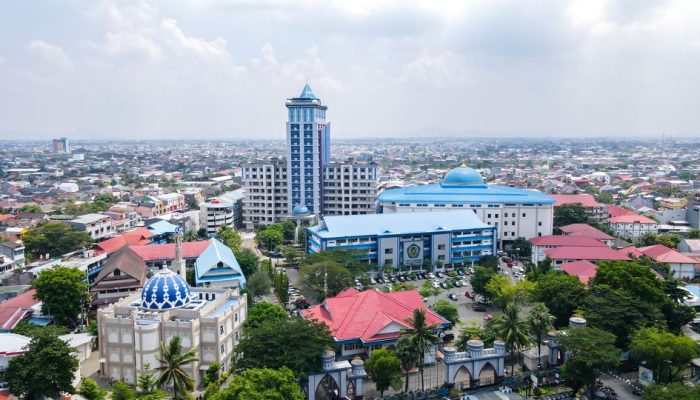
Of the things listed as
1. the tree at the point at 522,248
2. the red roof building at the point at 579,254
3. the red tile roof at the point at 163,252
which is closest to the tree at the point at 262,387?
the red tile roof at the point at 163,252

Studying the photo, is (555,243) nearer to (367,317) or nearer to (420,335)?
(367,317)

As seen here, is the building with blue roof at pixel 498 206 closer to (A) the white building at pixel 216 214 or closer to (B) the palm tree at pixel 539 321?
(A) the white building at pixel 216 214

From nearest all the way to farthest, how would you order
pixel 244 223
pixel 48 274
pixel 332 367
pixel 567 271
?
pixel 332 367 → pixel 48 274 → pixel 567 271 → pixel 244 223

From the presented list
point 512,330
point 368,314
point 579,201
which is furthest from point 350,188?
point 512,330

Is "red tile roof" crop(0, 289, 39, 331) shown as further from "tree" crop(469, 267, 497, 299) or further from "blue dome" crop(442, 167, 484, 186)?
"blue dome" crop(442, 167, 484, 186)

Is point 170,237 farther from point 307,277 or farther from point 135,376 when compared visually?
point 135,376

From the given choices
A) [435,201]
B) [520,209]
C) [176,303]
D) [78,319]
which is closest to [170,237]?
[78,319]
